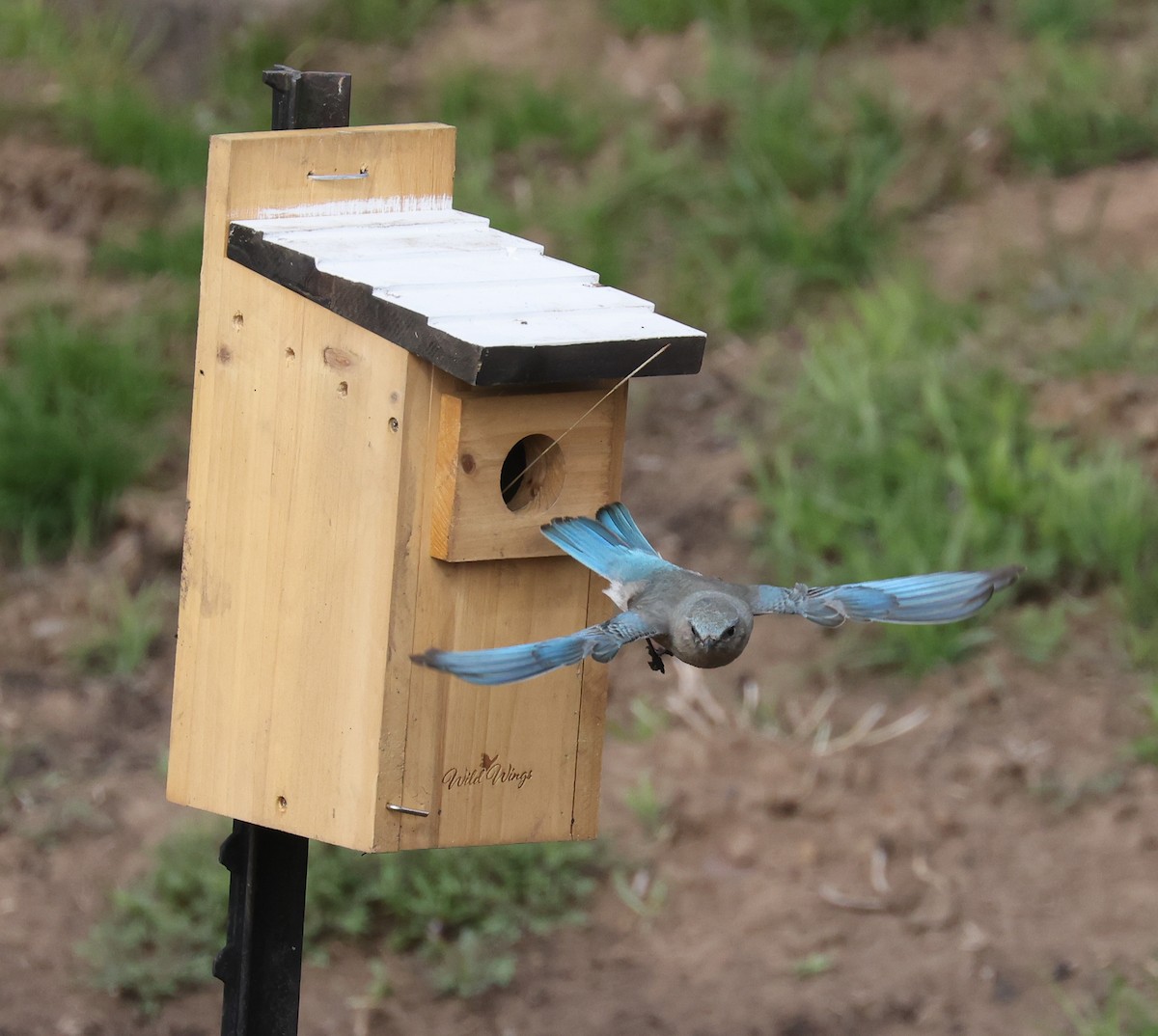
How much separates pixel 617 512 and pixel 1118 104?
13.9 ft

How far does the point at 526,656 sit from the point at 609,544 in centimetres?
39

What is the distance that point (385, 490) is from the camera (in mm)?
2586

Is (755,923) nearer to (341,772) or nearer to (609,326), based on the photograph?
(341,772)

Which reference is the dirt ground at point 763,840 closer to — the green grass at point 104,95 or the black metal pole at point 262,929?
the black metal pole at point 262,929

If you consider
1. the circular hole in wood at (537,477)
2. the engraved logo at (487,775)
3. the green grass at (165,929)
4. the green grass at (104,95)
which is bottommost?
the green grass at (165,929)

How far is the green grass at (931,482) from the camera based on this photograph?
4926mm

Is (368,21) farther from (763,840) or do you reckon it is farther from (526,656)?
(526,656)

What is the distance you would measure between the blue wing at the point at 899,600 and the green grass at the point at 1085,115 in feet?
13.1

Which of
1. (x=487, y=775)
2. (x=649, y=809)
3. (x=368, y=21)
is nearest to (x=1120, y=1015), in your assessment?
(x=649, y=809)

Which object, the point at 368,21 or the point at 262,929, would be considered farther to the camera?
the point at 368,21

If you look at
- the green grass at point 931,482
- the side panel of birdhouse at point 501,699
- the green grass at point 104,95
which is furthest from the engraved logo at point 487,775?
the green grass at point 104,95

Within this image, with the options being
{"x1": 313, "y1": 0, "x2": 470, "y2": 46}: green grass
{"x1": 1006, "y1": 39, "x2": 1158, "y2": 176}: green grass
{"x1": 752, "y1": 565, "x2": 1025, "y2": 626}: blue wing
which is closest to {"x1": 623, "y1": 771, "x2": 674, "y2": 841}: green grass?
{"x1": 752, "y1": 565, "x2": 1025, "y2": 626}: blue wing

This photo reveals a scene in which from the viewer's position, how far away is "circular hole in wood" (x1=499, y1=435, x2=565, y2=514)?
8.85 ft

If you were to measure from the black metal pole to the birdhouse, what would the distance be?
93mm
